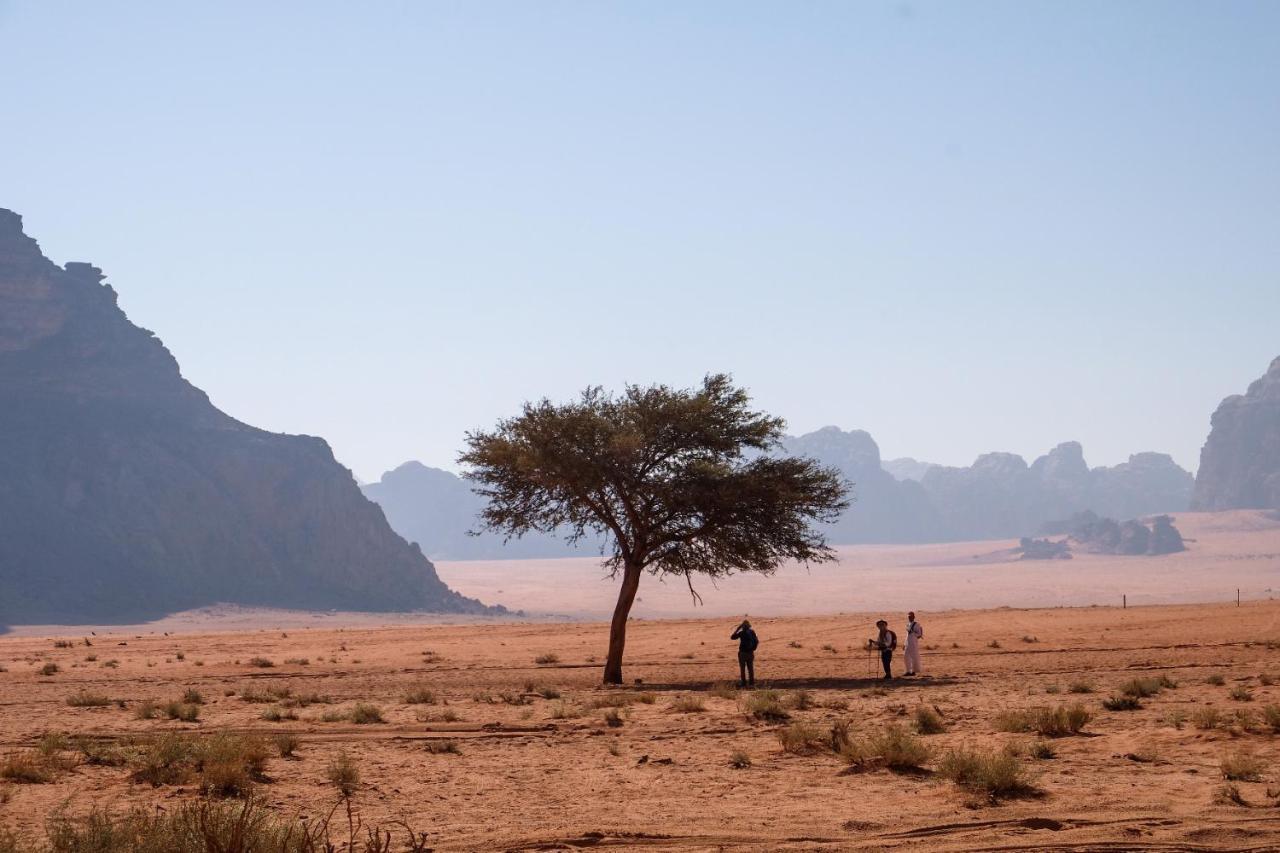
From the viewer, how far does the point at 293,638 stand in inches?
2367

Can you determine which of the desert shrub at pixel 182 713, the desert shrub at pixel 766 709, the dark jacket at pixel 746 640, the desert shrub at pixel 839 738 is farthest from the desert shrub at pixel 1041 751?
the desert shrub at pixel 182 713

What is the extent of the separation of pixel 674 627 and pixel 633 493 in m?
27.6

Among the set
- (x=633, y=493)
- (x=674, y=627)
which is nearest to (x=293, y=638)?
(x=674, y=627)

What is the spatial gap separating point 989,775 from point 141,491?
133 m

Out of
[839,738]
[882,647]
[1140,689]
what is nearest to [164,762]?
[839,738]

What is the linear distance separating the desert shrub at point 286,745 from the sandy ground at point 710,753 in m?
0.16

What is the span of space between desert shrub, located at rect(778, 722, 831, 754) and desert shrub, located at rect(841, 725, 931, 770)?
2.82 ft

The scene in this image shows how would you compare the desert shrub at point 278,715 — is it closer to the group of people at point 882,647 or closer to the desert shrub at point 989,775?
the group of people at point 882,647

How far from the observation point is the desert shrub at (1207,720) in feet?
57.1

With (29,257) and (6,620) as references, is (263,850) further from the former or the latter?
(29,257)

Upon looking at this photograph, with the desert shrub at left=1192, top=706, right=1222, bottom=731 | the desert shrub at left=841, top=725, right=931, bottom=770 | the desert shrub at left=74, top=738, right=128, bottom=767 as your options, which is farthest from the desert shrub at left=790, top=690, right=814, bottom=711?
the desert shrub at left=74, top=738, right=128, bottom=767

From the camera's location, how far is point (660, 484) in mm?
30688

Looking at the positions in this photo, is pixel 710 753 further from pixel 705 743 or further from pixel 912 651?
pixel 912 651

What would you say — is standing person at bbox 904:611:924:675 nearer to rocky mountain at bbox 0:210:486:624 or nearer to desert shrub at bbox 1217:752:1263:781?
desert shrub at bbox 1217:752:1263:781
